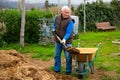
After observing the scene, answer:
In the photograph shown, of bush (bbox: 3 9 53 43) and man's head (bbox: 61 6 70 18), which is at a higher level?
man's head (bbox: 61 6 70 18)

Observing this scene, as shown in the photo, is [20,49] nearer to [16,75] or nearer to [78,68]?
[78,68]

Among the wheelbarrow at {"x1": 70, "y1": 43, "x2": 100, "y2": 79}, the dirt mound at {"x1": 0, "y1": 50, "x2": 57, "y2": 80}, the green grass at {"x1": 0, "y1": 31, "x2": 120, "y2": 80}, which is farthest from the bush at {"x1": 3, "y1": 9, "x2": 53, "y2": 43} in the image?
the dirt mound at {"x1": 0, "y1": 50, "x2": 57, "y2": 80}

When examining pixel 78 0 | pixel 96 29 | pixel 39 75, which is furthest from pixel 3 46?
pixel 78 0

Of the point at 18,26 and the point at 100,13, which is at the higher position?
the point at 18,26

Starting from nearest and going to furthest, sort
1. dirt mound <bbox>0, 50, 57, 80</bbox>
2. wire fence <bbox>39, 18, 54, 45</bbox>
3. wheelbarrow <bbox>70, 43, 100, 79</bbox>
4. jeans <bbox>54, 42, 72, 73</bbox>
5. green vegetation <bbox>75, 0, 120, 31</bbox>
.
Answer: dirt mound <bbox>0, 50, 57, 80</bbox> → wheelbarrow <bbox>70, 43, 100, 79</bbox> → jeans <bbox>54, 42, 72, 73</bbox> → wire fence <bbox>39, 18, 54, 45</bbox> → green vegetation <bbox>75, 0, 120, 31</bbox>

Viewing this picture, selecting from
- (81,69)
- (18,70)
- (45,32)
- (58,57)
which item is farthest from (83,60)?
(45,32)

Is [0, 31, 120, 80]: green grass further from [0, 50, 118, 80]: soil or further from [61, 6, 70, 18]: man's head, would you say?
[0, 50, 118, 80]: soil

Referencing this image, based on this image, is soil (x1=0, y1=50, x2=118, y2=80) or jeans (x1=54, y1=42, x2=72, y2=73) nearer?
soil (x1=0, y1=50, x2=118, y2=80)

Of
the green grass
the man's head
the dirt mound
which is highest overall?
the man's head

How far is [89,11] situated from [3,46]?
1092cm

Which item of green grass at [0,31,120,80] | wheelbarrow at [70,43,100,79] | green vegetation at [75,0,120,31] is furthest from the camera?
green vegetation at [75,0,120,31]

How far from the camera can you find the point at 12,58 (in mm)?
8672

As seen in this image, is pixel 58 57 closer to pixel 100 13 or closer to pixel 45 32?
pixel 45 32

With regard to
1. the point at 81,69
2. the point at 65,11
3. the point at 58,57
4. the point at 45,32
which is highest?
the point at 65,11
